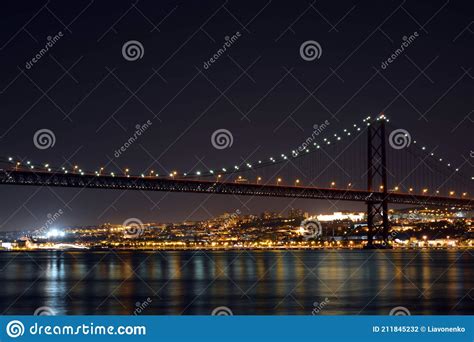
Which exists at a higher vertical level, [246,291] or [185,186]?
[185,186]

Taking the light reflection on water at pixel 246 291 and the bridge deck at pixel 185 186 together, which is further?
the bridge deck at pixel 185 186

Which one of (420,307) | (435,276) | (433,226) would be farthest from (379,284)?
(433,226)

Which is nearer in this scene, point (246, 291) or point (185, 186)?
point (246, 291)

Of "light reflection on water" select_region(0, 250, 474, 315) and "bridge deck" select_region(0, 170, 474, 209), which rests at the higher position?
"bridge deck" select_region(0, 170, 474, 209)

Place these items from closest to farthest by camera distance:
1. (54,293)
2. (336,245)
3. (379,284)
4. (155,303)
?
(155,303)
(54,293)
(379,284)
(336,245)

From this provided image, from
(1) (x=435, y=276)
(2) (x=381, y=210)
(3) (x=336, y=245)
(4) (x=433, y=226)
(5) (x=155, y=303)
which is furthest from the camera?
(3) (x=336, y=245)

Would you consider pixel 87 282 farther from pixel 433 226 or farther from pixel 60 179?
pixel 433 226

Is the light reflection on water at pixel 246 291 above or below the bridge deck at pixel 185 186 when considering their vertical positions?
below

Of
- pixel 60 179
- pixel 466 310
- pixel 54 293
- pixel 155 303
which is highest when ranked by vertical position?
pixel 60 179

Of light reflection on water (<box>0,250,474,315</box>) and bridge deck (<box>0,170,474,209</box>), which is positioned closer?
light reflection on water (<box>0,250,474,315</box>)
